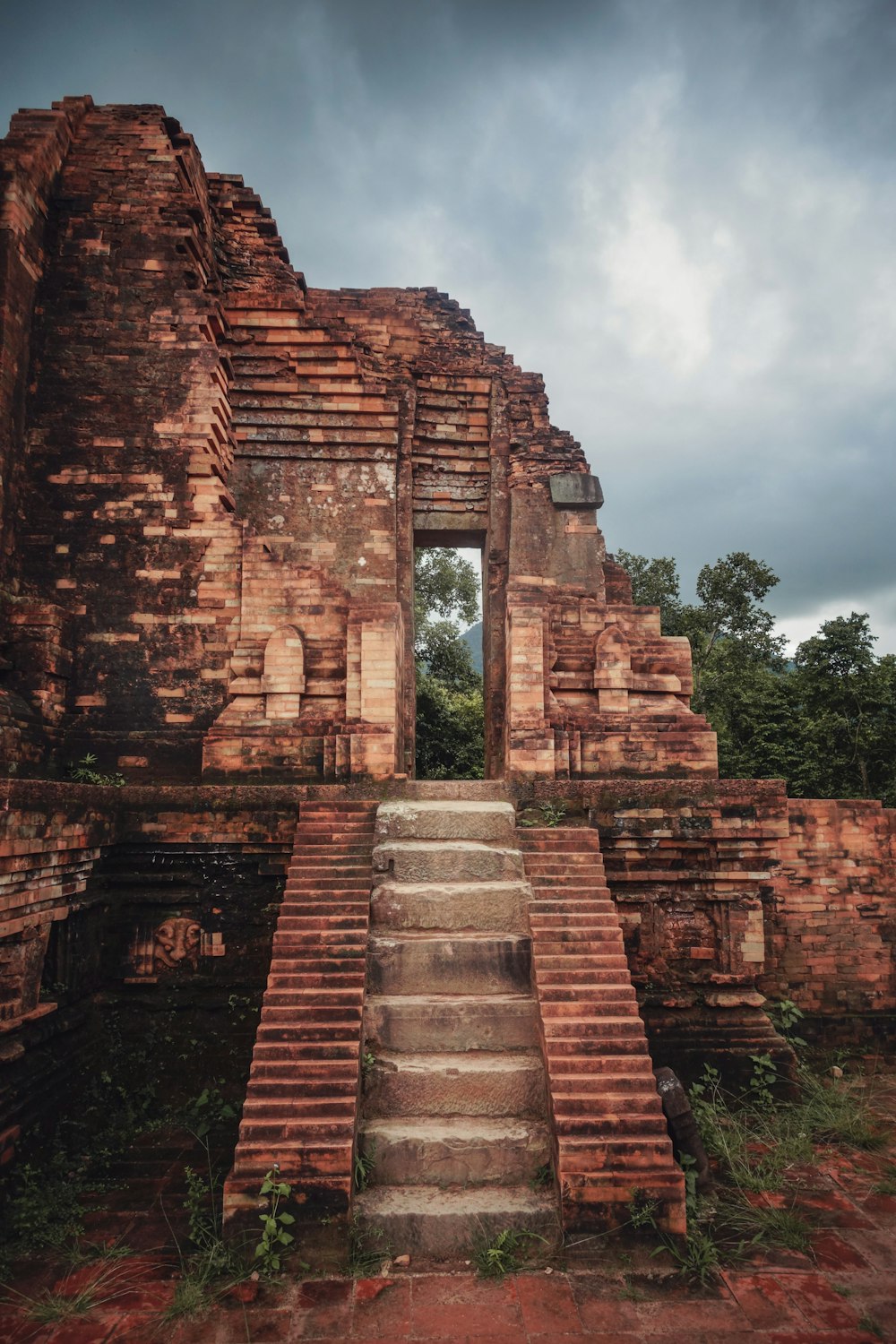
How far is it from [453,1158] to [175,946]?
2676 millimetres

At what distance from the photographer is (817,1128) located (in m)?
5.00

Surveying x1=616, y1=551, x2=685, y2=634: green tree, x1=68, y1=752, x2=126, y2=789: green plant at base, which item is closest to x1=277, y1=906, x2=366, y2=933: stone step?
x1=68, y1=752, x2=126, y2=789: green plant at base

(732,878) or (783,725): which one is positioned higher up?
(783,725)

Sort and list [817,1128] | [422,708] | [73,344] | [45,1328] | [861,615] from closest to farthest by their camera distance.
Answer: [45,1328]
[817,1128]
[73,344]
[861,615]
[422,708]

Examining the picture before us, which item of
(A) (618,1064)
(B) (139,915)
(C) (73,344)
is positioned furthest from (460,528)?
(A) (618,1064)

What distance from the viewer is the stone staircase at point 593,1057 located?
3465 millimetres

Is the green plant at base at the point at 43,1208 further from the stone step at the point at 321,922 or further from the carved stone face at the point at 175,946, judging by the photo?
the stone step at the point at 321,922

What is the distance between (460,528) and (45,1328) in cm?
817

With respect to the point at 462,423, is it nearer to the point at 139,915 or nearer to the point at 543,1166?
the point at 139,915

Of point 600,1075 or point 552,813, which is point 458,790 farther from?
point 600,1075

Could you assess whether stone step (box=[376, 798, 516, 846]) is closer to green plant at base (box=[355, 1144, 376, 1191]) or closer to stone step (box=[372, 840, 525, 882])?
stone step (box=[372, 840, 525, 882])

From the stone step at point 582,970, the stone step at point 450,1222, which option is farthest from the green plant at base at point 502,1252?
the stone step at point 582,970

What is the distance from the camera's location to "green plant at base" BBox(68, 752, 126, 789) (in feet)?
20.8

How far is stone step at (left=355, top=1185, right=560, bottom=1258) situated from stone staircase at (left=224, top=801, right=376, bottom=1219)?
23cm
